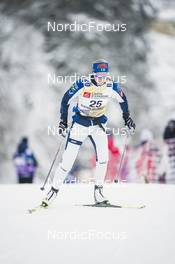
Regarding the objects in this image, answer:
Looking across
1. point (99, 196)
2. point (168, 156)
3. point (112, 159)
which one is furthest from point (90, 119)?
point (168, 156)

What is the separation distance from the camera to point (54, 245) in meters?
2.52

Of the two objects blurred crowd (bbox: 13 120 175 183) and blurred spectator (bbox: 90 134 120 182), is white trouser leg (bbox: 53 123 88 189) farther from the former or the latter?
blurred crowd (bbox: 13 120 175 183)

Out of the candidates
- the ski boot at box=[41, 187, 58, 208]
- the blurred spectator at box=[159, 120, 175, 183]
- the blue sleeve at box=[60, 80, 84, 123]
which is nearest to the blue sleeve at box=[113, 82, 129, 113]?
the blue sleeve at box=[60, 80, 84, 123]

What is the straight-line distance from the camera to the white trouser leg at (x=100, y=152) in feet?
11.0

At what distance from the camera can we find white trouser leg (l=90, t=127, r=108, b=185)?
3.34 m

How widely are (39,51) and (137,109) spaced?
3.73 feet

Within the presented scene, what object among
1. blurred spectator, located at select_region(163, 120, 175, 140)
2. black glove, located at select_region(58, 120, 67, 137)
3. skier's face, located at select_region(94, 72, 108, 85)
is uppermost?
skier's face, located at select_region(94, 72, 108, 85)

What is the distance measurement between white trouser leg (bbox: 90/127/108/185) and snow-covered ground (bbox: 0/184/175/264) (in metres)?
0.13

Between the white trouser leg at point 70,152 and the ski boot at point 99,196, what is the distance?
0.71 ft

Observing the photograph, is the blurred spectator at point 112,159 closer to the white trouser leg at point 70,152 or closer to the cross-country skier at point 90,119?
the cross-country skier at point 90,119

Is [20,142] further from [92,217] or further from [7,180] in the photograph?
[92,217]

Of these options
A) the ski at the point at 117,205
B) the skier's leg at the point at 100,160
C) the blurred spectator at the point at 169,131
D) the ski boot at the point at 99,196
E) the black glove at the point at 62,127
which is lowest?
the ski at the point at 117,205

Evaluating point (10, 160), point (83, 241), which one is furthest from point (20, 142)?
point (83, 241)

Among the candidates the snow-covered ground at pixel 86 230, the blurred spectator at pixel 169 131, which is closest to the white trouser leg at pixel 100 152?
the snow-covered ground at pixel 86 230
